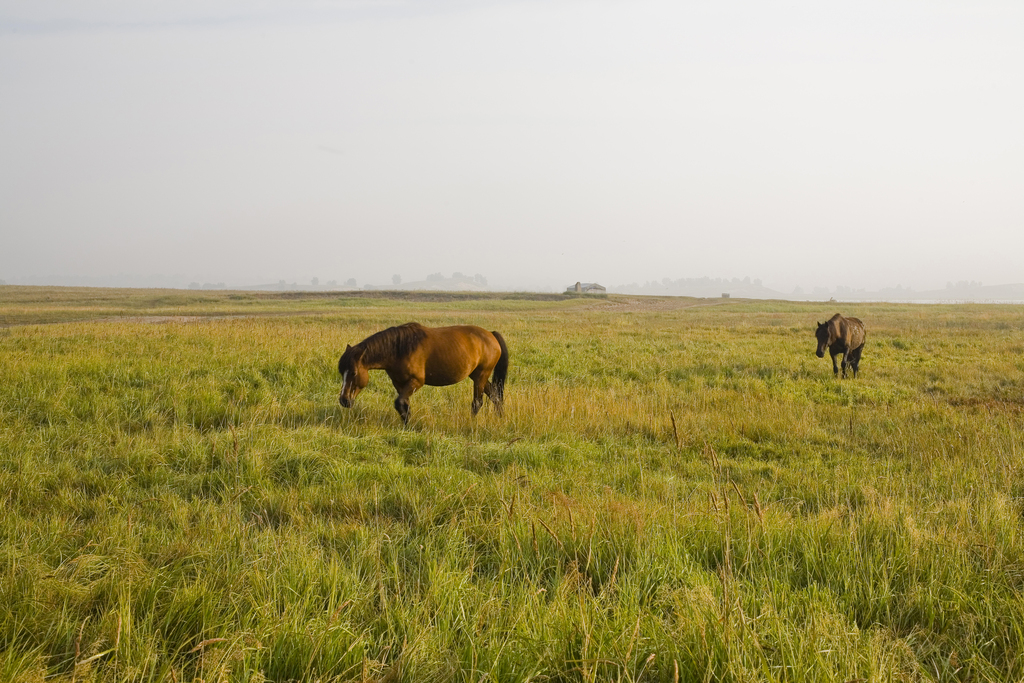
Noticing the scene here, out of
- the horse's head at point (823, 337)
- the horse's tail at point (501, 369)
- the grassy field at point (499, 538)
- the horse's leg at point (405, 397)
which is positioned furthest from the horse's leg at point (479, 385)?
the horse's head at point (823, 337)

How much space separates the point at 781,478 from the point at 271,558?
5.21m

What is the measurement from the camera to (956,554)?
344 cm

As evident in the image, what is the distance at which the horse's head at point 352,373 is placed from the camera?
812 centimetres

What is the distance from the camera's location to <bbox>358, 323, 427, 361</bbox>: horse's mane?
8.44 metres

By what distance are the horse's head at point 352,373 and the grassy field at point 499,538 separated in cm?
49

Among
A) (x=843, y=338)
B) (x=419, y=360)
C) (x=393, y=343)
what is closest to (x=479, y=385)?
(x=419, y=360)

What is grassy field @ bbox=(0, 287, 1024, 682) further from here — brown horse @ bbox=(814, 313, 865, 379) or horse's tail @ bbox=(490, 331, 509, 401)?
brown horse @ bbox=(814, 313, 865, 379)

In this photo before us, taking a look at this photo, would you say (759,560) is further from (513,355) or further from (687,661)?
(513,355)

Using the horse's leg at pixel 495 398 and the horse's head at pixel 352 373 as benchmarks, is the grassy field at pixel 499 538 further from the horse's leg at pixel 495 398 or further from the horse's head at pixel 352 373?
the horse's head at pixel 352 373

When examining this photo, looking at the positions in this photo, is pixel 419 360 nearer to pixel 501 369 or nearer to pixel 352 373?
pixel 352 373

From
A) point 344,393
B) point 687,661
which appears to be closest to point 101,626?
point 687,661

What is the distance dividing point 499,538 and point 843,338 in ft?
47.2

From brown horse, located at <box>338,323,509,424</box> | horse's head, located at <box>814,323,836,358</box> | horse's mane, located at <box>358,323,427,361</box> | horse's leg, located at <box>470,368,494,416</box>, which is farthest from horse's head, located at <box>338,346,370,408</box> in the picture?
horse's head, located at <box>814,323,836,358</box>

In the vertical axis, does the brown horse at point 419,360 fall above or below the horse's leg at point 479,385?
above
